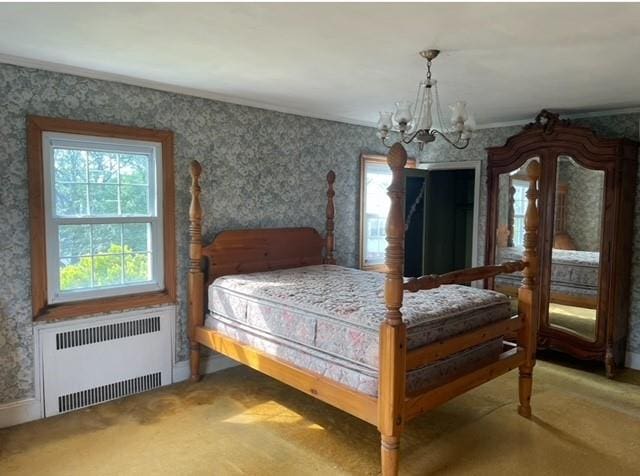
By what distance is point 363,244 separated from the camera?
5.07 metres

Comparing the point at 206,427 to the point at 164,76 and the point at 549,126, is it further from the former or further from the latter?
the point at 549,126

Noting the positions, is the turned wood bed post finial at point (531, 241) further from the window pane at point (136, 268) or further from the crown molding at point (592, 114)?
the window pane at point (136, 268)

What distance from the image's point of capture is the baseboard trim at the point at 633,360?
4.12 metres

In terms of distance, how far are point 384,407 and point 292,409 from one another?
3.92 feet

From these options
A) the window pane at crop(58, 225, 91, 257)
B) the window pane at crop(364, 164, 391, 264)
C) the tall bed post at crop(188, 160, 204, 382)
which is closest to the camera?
the window pane at crop(58, 225, 91, 257)

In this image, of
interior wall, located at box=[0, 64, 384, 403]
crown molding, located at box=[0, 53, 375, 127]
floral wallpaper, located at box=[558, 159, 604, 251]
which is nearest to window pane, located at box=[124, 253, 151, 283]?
interior wall, located at box=[0, 64, 384, 403]

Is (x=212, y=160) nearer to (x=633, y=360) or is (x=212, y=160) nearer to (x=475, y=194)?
(x=475, y=194)

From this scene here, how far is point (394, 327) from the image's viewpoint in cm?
225

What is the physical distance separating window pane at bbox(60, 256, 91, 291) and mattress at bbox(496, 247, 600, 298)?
3804 mm

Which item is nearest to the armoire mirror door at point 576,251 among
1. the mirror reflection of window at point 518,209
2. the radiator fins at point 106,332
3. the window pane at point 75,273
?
the mirror reflection of window at point 518,209

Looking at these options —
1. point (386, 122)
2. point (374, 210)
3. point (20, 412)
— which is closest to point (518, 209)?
point (374, 210)

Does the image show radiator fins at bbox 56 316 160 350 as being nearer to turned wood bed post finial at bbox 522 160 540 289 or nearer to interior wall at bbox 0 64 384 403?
interior wall at bbox 0 64 384 403

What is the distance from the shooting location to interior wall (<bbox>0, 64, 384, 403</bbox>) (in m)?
2.94

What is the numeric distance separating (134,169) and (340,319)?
1.97 metres
